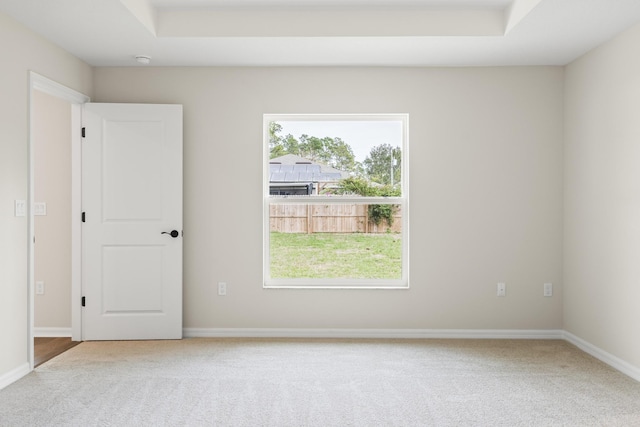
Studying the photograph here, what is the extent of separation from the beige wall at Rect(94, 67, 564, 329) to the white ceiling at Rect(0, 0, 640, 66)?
16.7 inches

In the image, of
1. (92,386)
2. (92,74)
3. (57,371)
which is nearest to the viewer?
(92,386)

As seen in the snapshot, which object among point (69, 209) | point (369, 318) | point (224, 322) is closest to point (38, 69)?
point (69, 209)

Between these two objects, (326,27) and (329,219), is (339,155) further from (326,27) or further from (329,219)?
(326,27)

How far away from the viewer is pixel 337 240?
184 inches

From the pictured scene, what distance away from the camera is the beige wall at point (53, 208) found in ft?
15.2

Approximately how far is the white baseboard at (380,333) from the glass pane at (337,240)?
0.49 meters

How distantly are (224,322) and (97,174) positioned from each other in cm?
170

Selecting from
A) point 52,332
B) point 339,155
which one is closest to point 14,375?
point 52,332

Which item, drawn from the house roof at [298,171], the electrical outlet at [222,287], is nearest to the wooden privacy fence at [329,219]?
the house roof at [298,171]

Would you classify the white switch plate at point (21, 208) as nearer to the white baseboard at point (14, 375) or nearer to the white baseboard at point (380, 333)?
the white baseboard at point (14, 375)

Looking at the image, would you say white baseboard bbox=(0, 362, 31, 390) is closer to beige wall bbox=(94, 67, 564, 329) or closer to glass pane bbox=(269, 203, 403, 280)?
beige wall bbox=(94, 67, 564, 329)

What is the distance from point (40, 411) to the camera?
293cm

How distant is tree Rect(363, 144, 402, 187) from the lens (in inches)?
183

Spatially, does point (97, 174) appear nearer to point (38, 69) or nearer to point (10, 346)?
point (38, 69)
